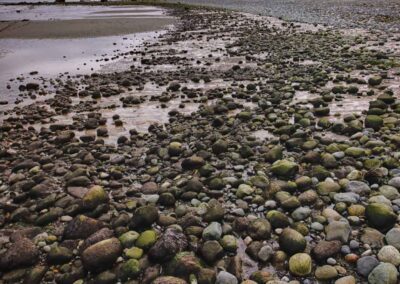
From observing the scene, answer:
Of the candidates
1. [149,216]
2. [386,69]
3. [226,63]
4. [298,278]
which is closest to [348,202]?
[298,278]

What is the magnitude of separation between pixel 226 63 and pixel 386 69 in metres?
5.98

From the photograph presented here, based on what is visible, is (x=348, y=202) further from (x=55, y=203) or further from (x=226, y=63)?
(x=226, y=63)

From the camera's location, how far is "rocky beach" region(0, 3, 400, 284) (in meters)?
3.92

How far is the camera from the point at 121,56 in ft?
58.2

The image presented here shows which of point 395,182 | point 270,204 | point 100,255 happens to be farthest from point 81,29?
point 395,182

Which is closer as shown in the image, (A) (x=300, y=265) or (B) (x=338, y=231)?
(A) (x=300, y=265)

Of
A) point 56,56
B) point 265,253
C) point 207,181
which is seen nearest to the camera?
point 265,253

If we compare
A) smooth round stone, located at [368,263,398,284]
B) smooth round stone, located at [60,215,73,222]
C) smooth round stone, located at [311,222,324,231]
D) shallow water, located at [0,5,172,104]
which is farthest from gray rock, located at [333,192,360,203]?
shallow water, located at [0,5,172,104]

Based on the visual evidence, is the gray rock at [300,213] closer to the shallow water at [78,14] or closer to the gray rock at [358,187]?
the gray rock at [358,187]

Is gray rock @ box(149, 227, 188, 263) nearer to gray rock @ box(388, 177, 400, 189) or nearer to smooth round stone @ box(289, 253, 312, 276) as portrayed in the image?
smooth round stone @ box(289, 253, 312, 276)

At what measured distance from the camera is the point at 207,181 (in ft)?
18.3

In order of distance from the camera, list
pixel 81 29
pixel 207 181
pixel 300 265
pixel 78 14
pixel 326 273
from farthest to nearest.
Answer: pixel 78 14
pixel 81 29
pixel 207 181
pixel 300 265
pixel 326 273

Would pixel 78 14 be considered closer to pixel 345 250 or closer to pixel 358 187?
pixel 358 187

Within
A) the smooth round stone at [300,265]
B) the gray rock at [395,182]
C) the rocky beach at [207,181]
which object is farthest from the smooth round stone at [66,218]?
the gray rock at [395,182]
